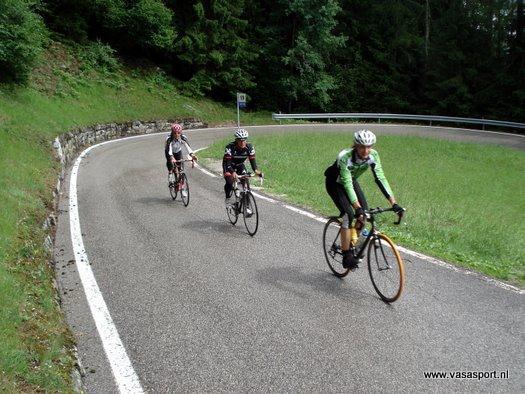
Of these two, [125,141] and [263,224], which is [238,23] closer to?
[125,141]

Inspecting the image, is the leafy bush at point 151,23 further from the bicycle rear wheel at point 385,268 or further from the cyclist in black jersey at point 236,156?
the bicycle rear wheel at point 385,268

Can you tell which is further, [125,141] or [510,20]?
[510,20]

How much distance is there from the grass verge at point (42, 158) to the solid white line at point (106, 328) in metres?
0.44

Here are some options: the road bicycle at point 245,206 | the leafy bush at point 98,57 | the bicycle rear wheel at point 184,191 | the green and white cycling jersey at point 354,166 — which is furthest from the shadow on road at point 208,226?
the leafy bush at point 98,57

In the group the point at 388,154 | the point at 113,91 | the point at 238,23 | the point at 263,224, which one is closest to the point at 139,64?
the point at 113,91

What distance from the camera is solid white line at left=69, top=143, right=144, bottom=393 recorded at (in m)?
4.70

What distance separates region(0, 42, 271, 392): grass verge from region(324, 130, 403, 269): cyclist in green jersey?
3952mm

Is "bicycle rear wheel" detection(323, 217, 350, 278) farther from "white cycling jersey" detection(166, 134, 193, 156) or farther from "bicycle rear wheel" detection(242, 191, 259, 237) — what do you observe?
"white cycling jersey" detection(166, 134, 193, 156)

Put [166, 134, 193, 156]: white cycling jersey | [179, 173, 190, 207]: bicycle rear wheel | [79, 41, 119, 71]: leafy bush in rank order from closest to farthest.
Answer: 1. [179, 173, 190, 207]: bicycle rear wheel
2. [166, 134, 193, 156]: white cycling jersey
3. [79, 41, 119, 71]: leafy bush

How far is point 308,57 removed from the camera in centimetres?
3862

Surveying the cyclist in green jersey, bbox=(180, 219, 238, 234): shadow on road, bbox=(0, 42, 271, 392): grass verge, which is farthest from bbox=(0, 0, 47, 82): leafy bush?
the cyclist in green jersey

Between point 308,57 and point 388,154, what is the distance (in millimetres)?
16816

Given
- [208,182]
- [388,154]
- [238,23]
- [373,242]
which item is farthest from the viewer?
[238,23]

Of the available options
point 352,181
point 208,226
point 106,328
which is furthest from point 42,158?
point 352,181
